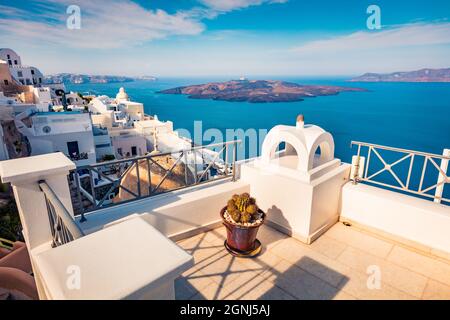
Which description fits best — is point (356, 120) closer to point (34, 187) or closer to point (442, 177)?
point (442, 177)

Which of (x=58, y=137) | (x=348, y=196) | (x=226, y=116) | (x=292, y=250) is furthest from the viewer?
(x=226, y=116)

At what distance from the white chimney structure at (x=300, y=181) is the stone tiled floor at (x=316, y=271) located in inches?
13.7

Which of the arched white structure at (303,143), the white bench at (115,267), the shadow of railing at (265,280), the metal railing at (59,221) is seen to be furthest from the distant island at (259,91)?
the white bench at (115,267)

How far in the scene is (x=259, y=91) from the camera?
108 m

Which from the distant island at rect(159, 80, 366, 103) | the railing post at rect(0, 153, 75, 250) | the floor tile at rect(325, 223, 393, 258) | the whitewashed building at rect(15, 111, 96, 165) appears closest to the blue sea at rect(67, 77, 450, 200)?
the distant island at rect(159, 80, 366, 103)

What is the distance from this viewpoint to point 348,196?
469 cm

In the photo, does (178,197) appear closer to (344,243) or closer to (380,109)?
(344,243)

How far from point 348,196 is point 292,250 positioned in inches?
63.4

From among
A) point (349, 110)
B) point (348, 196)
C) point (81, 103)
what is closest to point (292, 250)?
point (348, 196)

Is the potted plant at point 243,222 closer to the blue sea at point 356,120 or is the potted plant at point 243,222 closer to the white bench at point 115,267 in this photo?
the white bench at point 115,267

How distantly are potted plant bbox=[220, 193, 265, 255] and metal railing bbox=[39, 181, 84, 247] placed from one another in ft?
7.46

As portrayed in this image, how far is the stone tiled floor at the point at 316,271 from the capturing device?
321cm

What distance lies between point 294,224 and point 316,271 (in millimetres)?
885

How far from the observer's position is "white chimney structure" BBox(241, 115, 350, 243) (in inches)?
161
